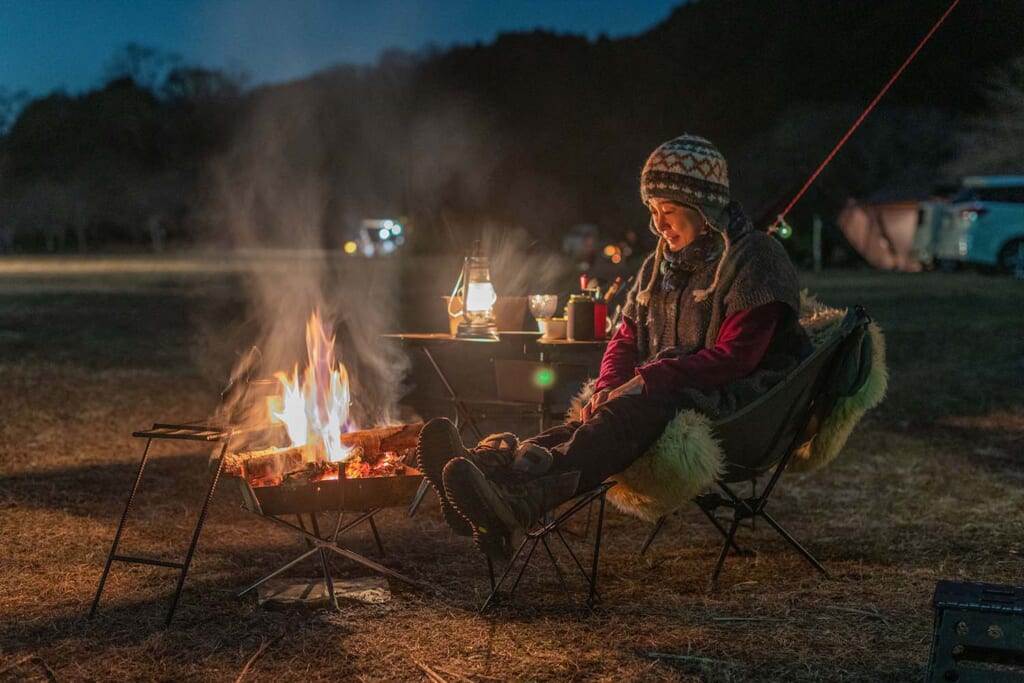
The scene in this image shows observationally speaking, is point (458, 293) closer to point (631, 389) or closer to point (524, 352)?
point (524, 352)

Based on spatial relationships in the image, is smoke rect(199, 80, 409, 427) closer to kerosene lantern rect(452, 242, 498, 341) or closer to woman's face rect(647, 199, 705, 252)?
kerosene lantern rect(452, 242, 498, 341)

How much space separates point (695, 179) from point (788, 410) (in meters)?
0.76

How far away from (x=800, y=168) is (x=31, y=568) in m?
36.3

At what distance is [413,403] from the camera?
4.68 meters

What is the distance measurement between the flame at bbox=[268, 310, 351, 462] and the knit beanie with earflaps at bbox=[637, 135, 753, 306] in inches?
48.5

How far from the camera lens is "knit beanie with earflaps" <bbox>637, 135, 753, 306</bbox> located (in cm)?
325

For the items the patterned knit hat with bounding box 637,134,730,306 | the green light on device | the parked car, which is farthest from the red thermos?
the parked car

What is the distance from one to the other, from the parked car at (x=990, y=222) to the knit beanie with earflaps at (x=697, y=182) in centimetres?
1623

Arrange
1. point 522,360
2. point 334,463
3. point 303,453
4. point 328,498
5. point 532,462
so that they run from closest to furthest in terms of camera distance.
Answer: point 532,462 < point 328,498 < point 334,463 < point 303,453 < point 522,360

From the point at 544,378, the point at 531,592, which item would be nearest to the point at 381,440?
the point at 531,592

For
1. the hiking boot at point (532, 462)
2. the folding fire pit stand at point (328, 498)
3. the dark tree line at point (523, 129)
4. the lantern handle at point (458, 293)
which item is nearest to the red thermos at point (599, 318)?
the lantern handle at point (458, 293)

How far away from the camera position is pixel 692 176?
128 inches

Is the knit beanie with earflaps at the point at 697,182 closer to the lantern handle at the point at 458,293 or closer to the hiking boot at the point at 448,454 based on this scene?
the hiking boot at the point at 448,454

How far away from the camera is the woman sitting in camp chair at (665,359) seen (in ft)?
9.12
